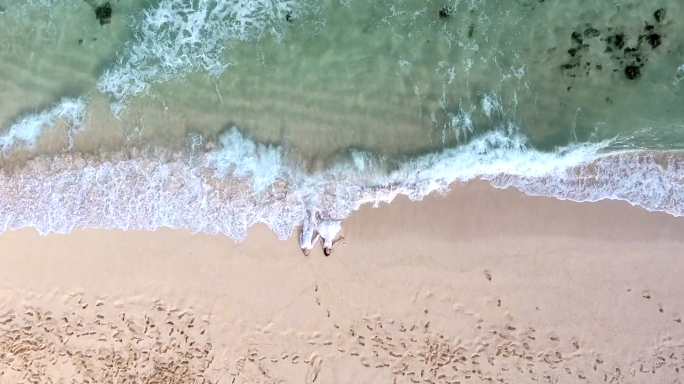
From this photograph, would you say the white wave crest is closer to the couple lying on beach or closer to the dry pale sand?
the dry pale sand

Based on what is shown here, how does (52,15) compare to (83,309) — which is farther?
(52,15)

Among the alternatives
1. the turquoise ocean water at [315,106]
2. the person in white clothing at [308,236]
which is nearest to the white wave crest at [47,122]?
the turquoise ocean water at [315,106]

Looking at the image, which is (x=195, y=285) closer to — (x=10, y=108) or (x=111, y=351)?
(x=111, y=351)

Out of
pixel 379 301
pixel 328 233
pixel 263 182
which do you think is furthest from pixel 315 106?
pixel 379 301

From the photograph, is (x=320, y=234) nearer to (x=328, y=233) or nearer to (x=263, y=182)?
(x=328, y=233)

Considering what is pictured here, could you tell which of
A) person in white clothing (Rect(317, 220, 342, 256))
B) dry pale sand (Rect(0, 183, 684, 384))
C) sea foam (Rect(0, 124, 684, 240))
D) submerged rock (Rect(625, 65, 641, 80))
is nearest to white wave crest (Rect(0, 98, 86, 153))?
sea foam (Rect(0, 124, 684, 240))

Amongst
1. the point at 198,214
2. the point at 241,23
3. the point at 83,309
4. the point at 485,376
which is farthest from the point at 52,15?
the point at 485,376
